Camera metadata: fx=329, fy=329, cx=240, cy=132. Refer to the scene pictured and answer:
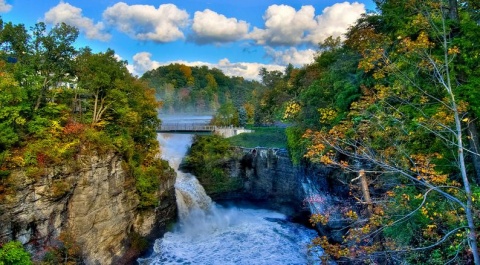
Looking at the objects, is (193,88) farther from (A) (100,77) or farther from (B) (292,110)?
(A) (100,77)

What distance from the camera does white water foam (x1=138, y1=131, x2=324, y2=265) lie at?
18.3 m

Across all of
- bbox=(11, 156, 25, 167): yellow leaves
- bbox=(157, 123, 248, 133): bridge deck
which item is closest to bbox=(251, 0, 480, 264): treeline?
bbox=(11, 156, 25, 167): yellow leaves

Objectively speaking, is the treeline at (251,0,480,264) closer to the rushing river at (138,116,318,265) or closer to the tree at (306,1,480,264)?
the tree at (306,1,480,264)

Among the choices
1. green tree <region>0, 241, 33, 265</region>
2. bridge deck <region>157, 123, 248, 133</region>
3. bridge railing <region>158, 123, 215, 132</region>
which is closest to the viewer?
green tree <region>0, 241, 33, 265</region>

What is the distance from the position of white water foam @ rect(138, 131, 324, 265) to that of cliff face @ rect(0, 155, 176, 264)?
220 cm

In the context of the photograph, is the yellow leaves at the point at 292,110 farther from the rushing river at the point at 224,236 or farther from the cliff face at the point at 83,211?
the cliff face at the point at 83,211

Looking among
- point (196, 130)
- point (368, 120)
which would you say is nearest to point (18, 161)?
point (368, 120)

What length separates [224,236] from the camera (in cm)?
2178

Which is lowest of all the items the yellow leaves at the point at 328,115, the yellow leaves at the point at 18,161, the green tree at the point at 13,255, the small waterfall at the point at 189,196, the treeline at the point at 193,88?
the small waterfall at the point at 189,196

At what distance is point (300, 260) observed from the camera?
17938 millimetres

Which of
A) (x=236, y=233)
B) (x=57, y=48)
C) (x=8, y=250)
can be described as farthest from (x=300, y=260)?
(x=57, y=48)

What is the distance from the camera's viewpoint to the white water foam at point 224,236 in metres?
18.3

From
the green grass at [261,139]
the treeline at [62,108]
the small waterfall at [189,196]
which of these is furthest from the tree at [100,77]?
the green grass at [261,139]

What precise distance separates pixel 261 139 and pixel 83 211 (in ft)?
70.7
